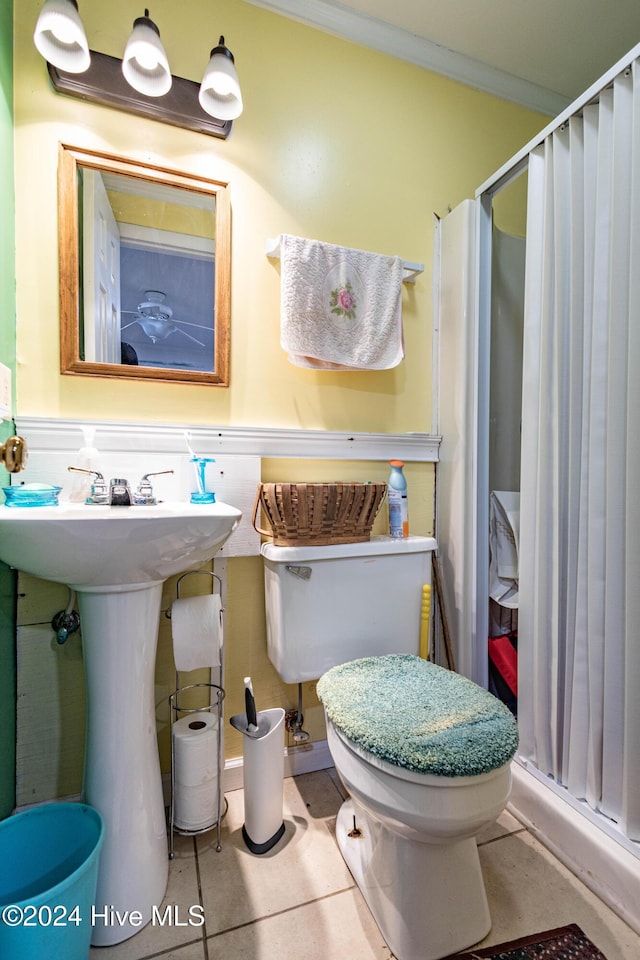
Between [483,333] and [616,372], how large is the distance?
1.84 feet

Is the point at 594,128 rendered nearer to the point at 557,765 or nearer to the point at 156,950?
the point at 557,765

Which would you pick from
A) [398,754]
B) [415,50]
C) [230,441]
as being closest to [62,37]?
[230,441]

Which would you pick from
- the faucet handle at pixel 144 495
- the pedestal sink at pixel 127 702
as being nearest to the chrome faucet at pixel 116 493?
the faucet handle at pixel 144 495

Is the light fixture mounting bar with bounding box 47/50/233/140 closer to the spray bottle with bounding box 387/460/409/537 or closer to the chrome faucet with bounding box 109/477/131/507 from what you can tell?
the chrome faucet with bounding box 109/477/131/507

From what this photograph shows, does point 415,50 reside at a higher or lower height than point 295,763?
higher

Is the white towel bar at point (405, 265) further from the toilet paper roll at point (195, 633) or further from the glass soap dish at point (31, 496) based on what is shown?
the toilet paper roll at point (195, 633)

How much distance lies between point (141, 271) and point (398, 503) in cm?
99

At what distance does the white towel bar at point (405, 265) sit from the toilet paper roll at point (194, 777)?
131 cm

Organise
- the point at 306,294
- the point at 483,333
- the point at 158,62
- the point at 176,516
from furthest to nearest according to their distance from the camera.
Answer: the point at 483,333, the point at 306,294, the point at 158,62, the point at 176,516

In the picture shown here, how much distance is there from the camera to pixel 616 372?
102 centimetres

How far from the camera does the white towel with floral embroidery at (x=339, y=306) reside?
4.33 ft

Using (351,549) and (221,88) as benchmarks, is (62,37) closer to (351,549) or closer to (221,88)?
(221,88)

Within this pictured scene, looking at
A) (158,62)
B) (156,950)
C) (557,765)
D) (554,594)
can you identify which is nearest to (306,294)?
(158,62)

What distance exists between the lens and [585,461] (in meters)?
1.09
